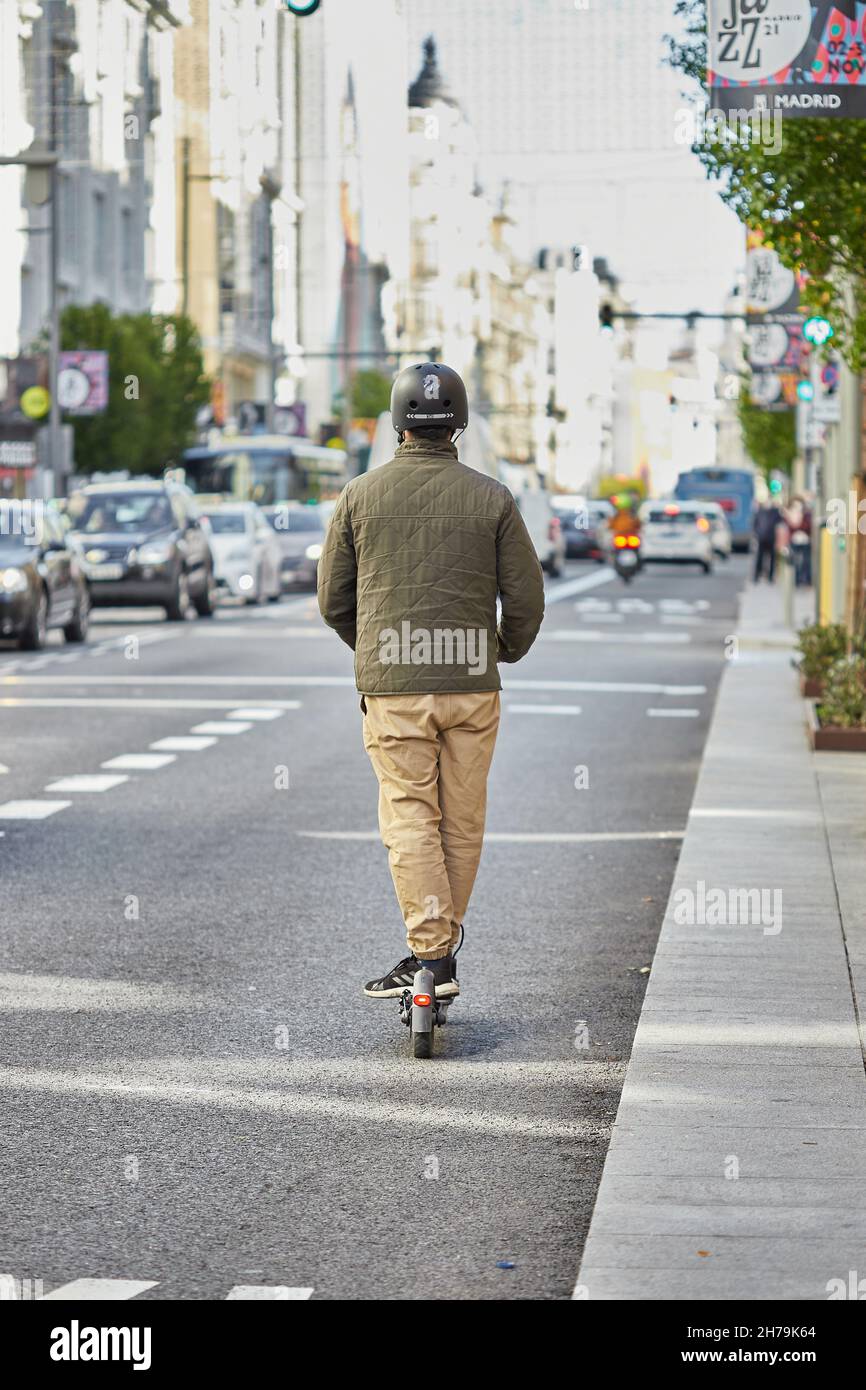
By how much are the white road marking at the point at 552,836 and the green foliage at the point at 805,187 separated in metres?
3.46

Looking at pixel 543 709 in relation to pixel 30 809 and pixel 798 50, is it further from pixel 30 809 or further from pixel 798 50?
pixel 798 50

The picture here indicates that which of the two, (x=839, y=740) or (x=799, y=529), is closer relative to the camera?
(x=839, y=740)

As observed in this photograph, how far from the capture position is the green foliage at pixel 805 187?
43.7 ft

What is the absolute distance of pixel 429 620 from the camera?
6.71 m

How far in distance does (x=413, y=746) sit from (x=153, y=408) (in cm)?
5104

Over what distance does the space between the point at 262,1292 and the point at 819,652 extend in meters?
13.7

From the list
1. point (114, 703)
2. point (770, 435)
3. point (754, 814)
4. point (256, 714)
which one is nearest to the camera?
point (754, 814)

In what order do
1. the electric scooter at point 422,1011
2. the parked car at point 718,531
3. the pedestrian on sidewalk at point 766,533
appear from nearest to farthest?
the electric scooter at point 422,1011 < the pedestrian on sidewalk at point 766,533 < the parked car at point 718,531

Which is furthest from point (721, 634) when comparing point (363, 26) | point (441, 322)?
point (441, 322)

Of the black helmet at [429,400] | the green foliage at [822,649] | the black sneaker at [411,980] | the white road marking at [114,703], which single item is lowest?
the white road marking at [114,703]

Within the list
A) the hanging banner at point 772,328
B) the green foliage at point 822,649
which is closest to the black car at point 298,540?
the hanging banner at point 772,328

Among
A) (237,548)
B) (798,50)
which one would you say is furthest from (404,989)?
(237,548)

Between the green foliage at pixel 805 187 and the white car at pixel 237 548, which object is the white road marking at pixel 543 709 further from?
the white car at pixel 237 548

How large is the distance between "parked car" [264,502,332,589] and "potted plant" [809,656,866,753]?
28340 mm
